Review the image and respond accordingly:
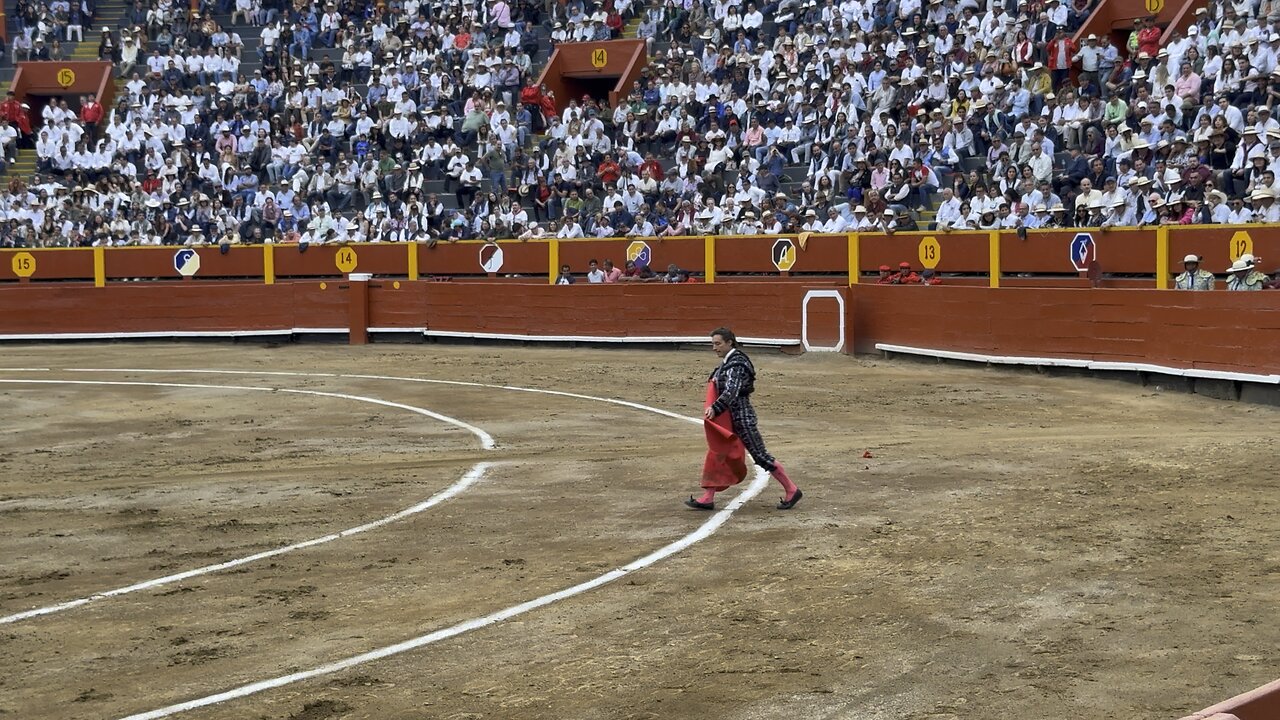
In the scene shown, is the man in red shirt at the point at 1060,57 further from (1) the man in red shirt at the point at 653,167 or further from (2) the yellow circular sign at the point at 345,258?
(2) the yellow circular sign at the point at 345,258

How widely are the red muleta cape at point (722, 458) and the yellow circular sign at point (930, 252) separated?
13487 millimetres

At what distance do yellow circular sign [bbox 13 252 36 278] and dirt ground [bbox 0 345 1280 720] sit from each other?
15.4 m

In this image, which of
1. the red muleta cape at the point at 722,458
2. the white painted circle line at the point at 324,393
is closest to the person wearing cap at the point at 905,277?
the white painted circle line at the point at 324,393

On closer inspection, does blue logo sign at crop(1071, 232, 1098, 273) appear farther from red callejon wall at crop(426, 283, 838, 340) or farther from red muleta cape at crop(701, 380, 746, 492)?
red muleta cape at crop(701, 380, 746, 492)

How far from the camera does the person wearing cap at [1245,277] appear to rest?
17.2 metres

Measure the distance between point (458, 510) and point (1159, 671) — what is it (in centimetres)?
530

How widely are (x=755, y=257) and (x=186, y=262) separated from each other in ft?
36.3

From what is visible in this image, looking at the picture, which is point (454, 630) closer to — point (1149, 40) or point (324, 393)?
point (324, 393)

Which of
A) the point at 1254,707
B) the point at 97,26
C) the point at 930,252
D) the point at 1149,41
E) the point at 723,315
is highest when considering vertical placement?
the point at 97,26

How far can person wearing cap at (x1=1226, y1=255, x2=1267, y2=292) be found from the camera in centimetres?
1725

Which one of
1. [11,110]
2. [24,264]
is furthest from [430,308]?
[11,110]

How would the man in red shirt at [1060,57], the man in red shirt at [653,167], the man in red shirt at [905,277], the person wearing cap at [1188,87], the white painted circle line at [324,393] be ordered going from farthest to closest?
1. the man in red shirt at [653,167]
2. the man in red shirt at [1060,57]
3. the man in red shirt at [905,277]
4. the person wearing cap at [1188,87]
5. the white painted circle line at [324,393]

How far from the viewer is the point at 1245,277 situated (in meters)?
17.5

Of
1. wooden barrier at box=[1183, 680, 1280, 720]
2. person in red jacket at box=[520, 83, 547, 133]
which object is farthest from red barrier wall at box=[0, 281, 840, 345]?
wooden barrier at box=[1183, 680, 1280, 720]
